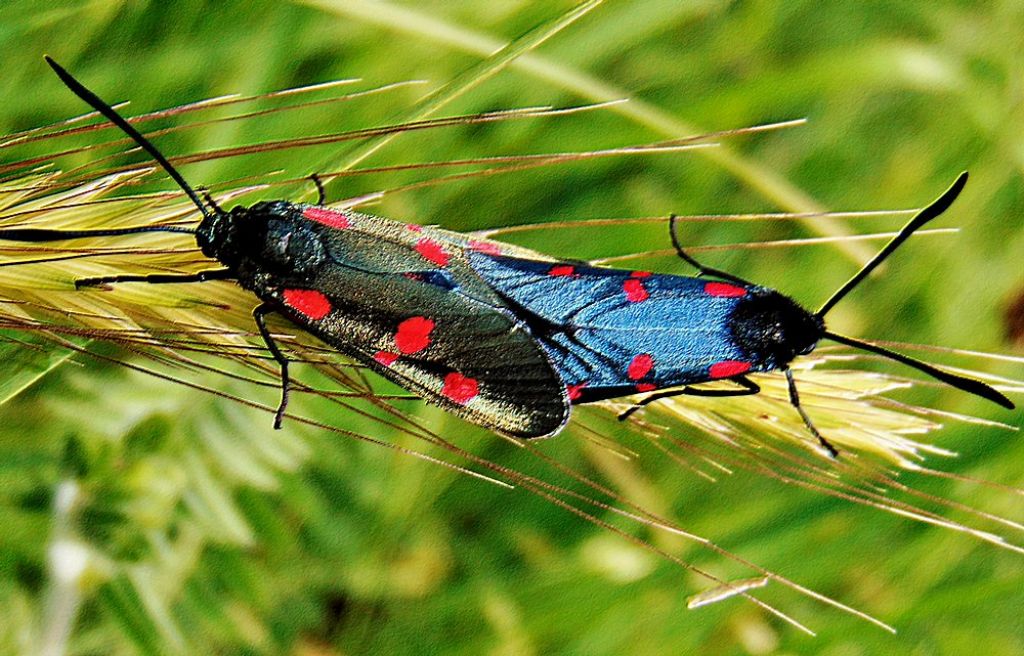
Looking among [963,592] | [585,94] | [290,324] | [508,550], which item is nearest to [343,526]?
[508,550]

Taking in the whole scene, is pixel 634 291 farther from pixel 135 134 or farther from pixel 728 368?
pixel 135 134

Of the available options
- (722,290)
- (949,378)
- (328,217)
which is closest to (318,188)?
(328,217)

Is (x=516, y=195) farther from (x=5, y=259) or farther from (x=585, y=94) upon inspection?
(x=5, y=259)

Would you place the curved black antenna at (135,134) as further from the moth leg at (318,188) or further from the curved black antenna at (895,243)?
the curved black antenna at (895,243)

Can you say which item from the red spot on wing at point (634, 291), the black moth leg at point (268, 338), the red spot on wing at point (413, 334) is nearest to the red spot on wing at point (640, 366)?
the red spot on wing at point (634, 291)

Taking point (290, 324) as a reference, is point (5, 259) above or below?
above

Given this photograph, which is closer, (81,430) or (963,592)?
(81,430)

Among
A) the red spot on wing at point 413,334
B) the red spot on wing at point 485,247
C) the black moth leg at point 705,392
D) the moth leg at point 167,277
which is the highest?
the moth leg at point 167,277

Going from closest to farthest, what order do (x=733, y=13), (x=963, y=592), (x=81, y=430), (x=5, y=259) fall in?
1. (x=5, y=259)
2. (x=81, y=430)
3. (x=963, y=592)
4. (x=733, y=13)
